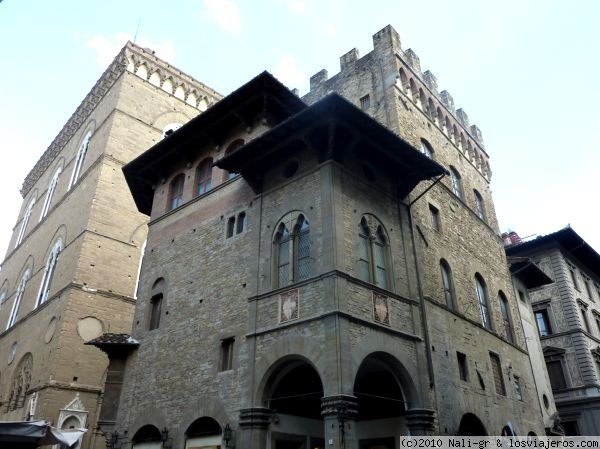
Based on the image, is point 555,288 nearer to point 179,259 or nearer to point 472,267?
point 472,267

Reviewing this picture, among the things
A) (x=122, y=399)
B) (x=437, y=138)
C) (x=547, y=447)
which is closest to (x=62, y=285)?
(x=122, y=399)

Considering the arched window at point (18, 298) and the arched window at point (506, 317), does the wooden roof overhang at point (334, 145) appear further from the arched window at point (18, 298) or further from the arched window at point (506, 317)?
the arched window at point (18, 298)

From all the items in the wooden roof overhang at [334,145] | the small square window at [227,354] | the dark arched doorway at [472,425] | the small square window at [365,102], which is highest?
the small square window at [365,102]

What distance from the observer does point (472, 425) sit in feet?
44.9

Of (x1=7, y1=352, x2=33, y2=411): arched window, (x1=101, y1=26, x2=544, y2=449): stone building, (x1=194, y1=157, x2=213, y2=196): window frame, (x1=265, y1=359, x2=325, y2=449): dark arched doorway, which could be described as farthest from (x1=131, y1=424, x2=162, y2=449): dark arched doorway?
(x1=7, y1=352, x2=33, y2=411): arched window

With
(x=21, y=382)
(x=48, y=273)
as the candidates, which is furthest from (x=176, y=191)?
(x=21, y=382)

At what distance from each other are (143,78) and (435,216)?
64.0 ft

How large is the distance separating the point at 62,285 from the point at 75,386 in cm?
489

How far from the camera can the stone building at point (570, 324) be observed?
2492cm

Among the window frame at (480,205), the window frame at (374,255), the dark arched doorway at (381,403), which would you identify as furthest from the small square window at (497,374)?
the window frame at (480,205)

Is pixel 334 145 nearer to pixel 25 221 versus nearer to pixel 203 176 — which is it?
pixel 203 176

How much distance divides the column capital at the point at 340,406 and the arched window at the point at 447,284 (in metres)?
6.39

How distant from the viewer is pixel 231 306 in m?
12.8

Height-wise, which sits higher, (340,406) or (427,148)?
(427,148)
